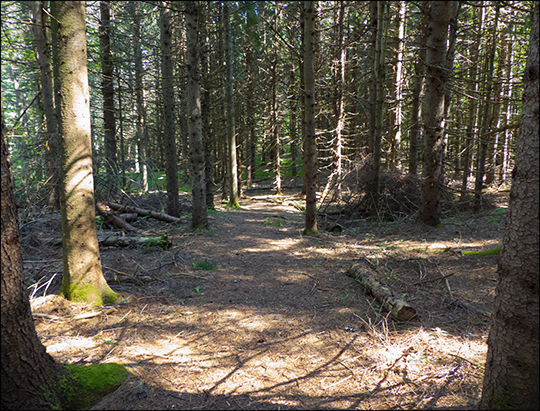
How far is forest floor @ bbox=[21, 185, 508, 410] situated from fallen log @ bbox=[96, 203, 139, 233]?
1.30 metres

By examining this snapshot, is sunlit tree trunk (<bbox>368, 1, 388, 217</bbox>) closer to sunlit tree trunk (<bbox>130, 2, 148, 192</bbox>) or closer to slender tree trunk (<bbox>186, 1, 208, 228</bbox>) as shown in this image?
slender tree trunk (<bbox>186, 1, 208, 228</bbox>)

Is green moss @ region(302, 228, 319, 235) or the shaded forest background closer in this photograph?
the shaded forest background

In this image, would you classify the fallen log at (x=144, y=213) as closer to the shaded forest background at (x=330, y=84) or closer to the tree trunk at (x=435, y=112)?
the shaded forest background at (x=330, y=84)

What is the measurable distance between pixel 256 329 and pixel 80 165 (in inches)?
121

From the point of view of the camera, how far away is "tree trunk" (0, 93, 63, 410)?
190 cm

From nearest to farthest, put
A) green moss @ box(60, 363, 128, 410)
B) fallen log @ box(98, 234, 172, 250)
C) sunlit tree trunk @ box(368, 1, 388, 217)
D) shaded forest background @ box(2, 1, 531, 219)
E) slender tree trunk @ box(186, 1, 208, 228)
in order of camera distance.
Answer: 1. green moss @ box(60, 363, 128, 410)
2. fallen log @ box(98, 234, 172, 250)
3. shaded forest background @ box(2, 1, 531, 219)
4. slender tree trunk @ box(186, 1, 208, 228)
5. sunlit tree trunk @ box(368, 1, 388, 217)

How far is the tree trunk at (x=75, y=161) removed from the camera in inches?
145

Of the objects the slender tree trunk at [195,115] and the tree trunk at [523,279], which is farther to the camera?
the slender tree trunk at [195,115]

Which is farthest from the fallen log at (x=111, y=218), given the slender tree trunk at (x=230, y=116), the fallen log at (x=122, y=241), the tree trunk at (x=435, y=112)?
the tree trunk at (x=435, y=112)

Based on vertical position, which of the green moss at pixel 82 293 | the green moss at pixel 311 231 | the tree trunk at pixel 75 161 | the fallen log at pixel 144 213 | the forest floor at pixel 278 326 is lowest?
the forest floor at pixel 278 326

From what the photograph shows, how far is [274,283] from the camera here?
5465mm

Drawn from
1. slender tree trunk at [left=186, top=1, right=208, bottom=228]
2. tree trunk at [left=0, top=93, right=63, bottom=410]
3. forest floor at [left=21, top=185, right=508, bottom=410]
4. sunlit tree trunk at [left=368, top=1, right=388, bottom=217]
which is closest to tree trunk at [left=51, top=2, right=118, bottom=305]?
forest floor at [left=21, top=185, right=508, bottom=410]

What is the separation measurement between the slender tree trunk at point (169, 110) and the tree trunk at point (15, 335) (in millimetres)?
7853

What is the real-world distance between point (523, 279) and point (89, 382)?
127 inches
